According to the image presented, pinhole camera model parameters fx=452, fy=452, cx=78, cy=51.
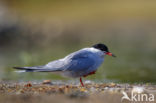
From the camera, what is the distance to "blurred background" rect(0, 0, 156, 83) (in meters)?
10.3

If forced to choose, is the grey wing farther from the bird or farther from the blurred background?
the blurred background

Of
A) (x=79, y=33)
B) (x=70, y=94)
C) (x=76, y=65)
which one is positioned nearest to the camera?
(x=70, y=94)

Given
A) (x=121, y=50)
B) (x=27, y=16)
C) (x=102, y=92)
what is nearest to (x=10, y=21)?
(x=27, y=16)

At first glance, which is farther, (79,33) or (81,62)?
(79,33)

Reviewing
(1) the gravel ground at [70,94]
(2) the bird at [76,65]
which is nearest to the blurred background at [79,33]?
(2) the bird at [76,65]

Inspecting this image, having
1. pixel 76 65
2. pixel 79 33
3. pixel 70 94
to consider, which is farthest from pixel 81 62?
pixel 79 33

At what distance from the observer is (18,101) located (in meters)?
5.43

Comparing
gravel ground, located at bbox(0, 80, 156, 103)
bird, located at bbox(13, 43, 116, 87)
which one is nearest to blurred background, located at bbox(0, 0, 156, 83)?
bird, located at bbox(13, 43, 116, 87)

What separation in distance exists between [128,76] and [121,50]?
4058 mm

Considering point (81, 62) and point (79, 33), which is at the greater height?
point (79, 33)

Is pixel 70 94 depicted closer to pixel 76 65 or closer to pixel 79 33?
pixel 76 65

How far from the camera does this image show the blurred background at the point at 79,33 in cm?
1027

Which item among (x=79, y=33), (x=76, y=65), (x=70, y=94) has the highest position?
(x=79, y=33)

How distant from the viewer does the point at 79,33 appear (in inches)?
657
